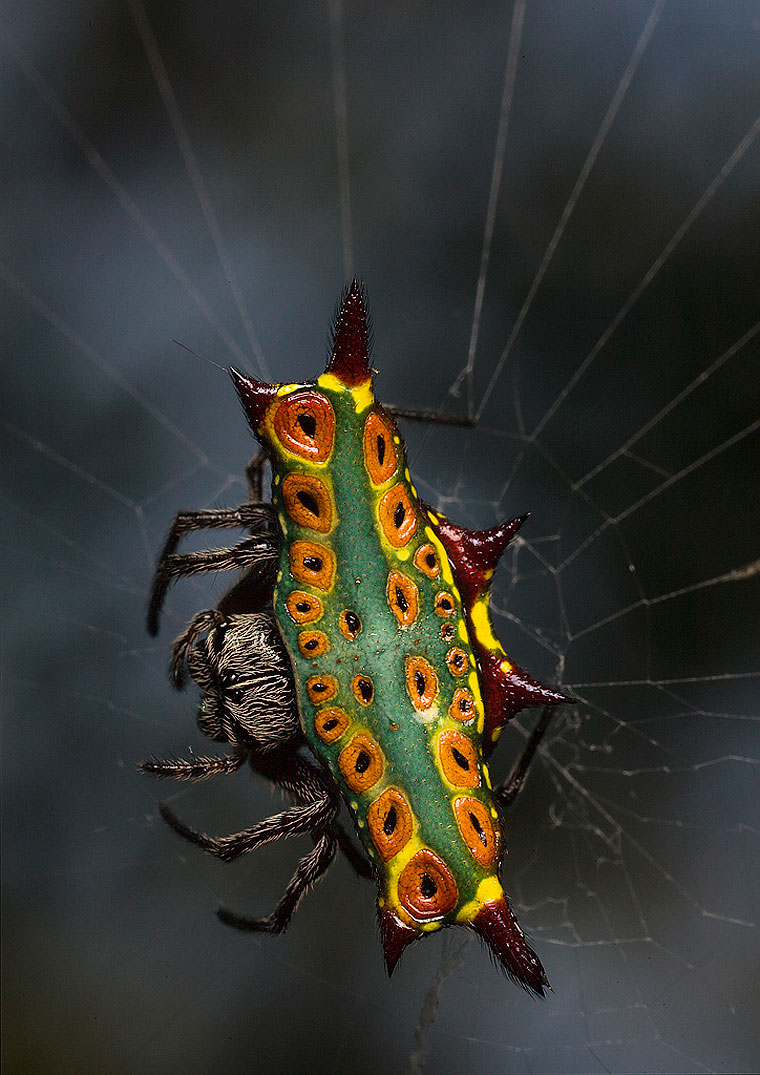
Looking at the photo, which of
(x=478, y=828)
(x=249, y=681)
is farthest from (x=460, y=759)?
(x=249, y=681)

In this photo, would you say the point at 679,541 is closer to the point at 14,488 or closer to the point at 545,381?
the point at 545,381

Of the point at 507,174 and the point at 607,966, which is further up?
the point at 507,174

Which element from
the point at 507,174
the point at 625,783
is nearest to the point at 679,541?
the point at 625,783

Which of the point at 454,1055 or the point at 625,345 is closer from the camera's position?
the point at 454,1055

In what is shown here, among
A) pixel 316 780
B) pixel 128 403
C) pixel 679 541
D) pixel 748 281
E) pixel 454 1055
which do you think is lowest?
pixel 454 1055

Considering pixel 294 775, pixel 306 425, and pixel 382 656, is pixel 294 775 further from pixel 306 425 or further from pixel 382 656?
pixel 306 425

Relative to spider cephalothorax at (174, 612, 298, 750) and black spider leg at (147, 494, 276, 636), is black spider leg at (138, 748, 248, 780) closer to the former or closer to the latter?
spider cephalothorax at (174, 612, 298, 750)

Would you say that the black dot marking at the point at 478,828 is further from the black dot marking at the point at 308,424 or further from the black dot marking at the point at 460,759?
the black dot marking at the point at 308,424
